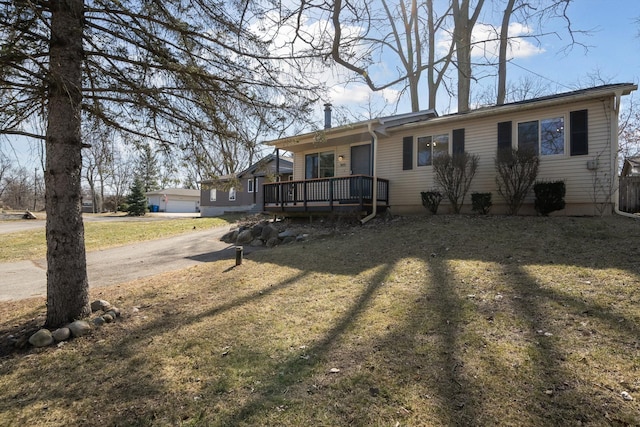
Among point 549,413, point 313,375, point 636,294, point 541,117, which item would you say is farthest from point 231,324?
point 541,117

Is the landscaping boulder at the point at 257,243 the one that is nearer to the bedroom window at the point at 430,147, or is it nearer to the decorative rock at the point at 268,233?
the decorative rock at the point at 268,233

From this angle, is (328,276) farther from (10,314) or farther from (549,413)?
(10,314)

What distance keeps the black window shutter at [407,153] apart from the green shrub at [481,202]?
2.63m

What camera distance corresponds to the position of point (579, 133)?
347 inches

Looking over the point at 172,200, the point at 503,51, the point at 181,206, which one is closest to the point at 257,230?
the point at 503,51

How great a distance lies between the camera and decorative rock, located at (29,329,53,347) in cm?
373

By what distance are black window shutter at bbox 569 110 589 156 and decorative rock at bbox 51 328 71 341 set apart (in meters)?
11.1

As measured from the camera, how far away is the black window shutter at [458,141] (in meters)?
10.7

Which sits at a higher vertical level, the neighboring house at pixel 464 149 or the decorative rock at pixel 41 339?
the neighboring house at pixel 464 149

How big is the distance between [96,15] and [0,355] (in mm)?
4195

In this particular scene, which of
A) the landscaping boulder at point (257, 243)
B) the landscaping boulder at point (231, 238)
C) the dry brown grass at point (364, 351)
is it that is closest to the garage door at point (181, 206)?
the landscaping boulder at point (231, 238)

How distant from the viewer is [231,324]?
4059mm

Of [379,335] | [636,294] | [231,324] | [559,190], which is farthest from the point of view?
[559,190]

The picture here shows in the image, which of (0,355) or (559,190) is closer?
(0,355)
